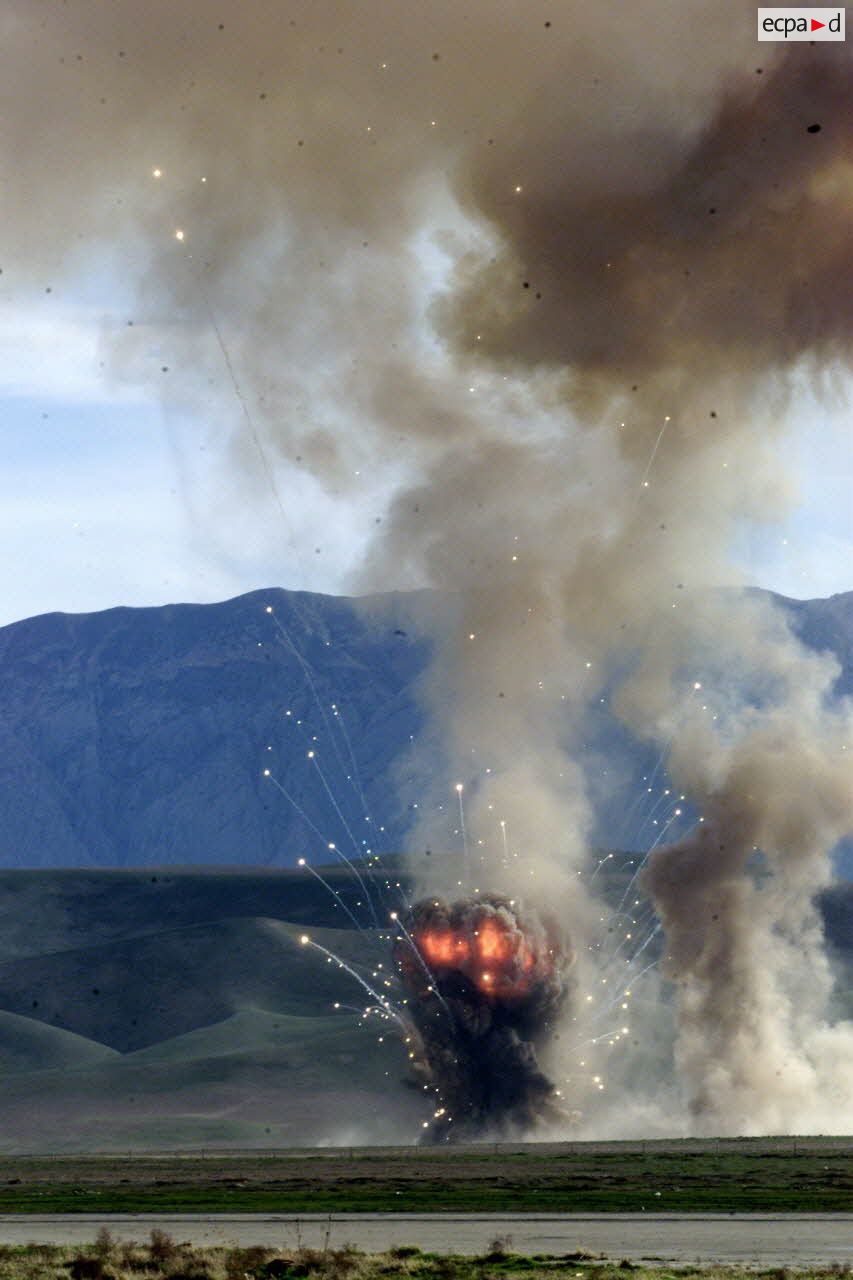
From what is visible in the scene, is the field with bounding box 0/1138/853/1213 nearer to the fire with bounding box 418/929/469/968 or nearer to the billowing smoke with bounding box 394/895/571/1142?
the billowing smoke with bounding box 394/895/571/1142

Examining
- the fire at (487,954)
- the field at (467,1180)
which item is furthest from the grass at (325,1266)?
the fire at (487,954)

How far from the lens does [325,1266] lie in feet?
187

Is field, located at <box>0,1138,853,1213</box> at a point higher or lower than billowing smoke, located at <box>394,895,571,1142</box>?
lower

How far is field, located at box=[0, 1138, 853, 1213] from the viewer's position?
274ft

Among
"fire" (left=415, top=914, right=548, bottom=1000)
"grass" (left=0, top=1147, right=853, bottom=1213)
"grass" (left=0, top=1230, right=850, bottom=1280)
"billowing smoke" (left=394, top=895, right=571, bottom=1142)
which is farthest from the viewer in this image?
"billowing smoke" (left=394, top=895, right=571, bottom=1142)

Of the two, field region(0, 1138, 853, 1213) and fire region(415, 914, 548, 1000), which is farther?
fire region(415, 914, 548, 1000)

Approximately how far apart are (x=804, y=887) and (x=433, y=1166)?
170 ft

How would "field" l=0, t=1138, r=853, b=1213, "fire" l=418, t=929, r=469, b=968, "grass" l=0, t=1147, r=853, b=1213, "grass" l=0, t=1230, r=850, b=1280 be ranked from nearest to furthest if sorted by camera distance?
1. "grass" l=0, t=1230, r=850, b=1280
2. "grass" l=0, t=1147, r=853, b=1213
3. "field" l=0, t=1138, r=853, b=1213
4. "fire" l=418, t=929, r=469, b=968

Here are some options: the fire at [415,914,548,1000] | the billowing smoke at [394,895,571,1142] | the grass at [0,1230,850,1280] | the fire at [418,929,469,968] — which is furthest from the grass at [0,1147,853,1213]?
the grass at [0,1230,850,1280]

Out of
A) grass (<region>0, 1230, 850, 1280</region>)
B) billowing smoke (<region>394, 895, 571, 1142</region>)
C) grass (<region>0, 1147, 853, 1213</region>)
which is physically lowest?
grass (<region>0, 1230, 850, 1280</region>)

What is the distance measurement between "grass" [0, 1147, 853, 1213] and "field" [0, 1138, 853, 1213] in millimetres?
80

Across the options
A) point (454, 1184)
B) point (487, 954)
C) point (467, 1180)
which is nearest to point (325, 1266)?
point (454, 1184)

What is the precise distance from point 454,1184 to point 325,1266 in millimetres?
40856

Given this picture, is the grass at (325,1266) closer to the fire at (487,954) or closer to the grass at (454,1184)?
the grass at (454,1184)
